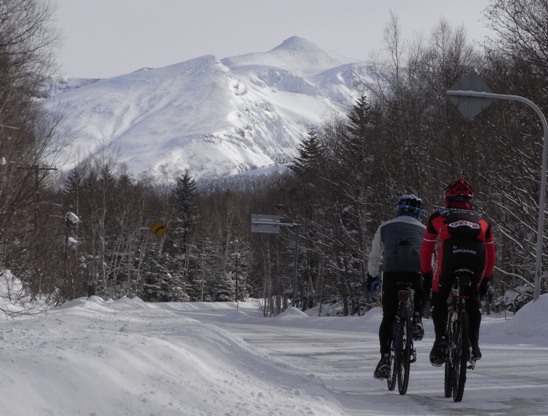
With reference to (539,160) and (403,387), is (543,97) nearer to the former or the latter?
(539,160)

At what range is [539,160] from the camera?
87.1 ft

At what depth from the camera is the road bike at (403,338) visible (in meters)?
8.09

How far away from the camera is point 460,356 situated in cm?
738

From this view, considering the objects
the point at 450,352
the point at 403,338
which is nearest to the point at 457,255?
the point at 450,352

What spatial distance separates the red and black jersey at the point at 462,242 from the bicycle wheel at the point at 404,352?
0.66 m

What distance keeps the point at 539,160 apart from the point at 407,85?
30.5 ft

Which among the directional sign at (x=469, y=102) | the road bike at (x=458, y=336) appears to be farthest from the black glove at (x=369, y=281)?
the directional sign at (x=469, y=102)

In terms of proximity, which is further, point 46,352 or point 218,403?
point 218,403

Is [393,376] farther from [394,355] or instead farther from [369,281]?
[369,281]

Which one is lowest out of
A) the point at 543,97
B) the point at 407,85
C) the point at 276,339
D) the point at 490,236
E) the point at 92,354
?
the point at 276,339

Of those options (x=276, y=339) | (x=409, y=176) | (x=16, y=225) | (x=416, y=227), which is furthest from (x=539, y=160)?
(x=416, y=227)

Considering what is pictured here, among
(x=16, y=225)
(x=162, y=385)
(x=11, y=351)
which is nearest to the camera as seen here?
(x=11, y=351)

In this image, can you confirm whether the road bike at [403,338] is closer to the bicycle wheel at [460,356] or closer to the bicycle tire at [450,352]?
the bicycle tire at [450,352]

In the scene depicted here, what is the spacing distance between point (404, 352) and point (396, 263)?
0.89 m
